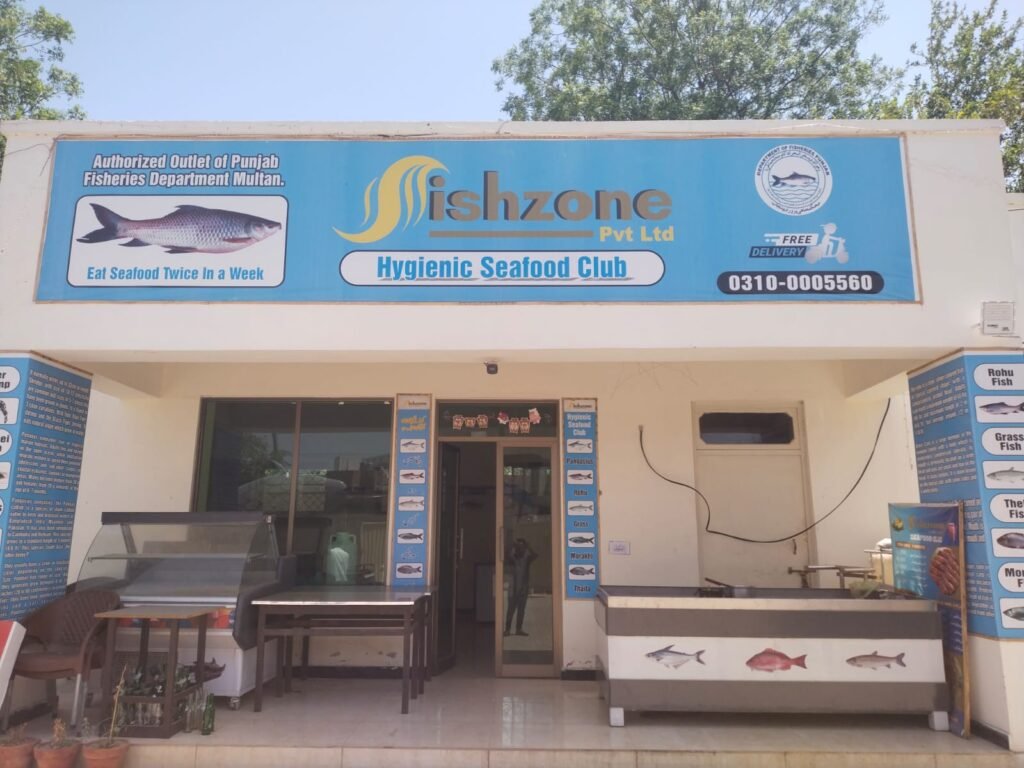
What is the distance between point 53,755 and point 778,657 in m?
4.77

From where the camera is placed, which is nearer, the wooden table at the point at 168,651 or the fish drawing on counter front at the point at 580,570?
the wooden table at the point at 168,651

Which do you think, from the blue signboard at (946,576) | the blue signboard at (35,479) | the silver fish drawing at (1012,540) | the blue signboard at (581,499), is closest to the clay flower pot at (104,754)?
the blue signboard at (35,479)

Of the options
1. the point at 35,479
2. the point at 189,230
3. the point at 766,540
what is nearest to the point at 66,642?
the point at 35,479

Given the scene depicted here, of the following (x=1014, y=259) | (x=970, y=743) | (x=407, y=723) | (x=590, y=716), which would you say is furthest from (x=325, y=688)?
(x=1014, y=259)

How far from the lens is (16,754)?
175 inches

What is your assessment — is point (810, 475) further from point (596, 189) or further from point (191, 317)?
point (191, 317)

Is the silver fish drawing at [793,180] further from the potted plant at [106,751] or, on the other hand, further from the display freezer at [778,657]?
the potted plant at [106,751]

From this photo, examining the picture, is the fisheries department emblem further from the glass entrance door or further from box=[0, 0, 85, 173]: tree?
box=[0, 0, 85, 173]: tree

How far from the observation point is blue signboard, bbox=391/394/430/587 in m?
6.68

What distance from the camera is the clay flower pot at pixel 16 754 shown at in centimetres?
443

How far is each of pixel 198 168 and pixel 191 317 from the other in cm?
123

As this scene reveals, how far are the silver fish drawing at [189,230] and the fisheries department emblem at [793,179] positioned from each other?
373cm

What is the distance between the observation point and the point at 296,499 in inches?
272

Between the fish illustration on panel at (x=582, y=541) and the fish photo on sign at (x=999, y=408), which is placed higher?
the fish photo on sign at (x=999, y=408)
